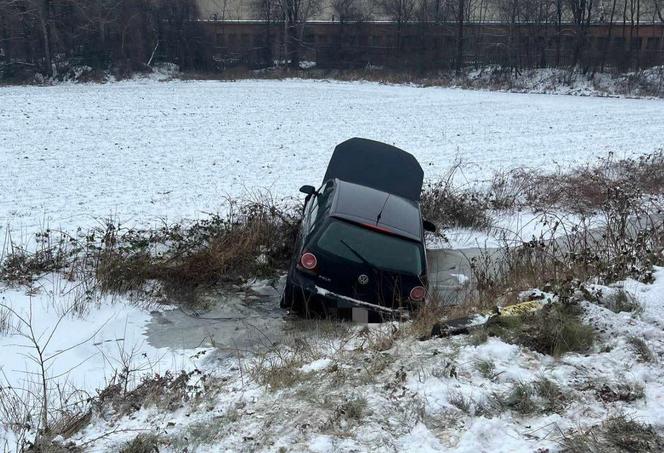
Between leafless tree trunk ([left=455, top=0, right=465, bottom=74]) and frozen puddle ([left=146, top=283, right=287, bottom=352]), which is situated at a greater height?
leafless tree trunk ([left=455, top=0, right=465, bottom=74])

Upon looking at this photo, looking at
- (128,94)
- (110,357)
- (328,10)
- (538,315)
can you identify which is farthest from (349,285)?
(328,10)

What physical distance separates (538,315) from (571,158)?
1543 cm

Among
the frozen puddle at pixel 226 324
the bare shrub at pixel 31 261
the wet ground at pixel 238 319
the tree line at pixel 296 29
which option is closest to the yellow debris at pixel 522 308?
the wet ground at pixel 238 319

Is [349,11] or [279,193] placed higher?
[349,11]

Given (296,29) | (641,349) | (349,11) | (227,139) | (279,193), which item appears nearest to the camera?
(641,349)

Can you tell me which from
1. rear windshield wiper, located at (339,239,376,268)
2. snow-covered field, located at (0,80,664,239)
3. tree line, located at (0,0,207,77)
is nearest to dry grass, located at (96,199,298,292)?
snow-covered field, located at (0,80,664,239)

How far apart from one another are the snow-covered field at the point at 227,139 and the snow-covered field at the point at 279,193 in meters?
0.09

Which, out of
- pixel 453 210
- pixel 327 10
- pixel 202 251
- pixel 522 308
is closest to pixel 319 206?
pixel 202 251

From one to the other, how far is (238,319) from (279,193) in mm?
6364

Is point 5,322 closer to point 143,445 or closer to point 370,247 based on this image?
point 143,445

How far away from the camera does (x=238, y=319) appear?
752 cm

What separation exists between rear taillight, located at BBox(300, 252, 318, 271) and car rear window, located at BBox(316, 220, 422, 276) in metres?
0.14

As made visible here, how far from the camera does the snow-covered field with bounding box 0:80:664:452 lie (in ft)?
12.1

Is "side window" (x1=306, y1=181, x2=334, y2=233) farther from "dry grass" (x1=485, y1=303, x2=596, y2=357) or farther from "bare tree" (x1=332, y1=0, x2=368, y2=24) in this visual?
"bare tree" (x1=332, y1=0, x2=368, y2=24)
